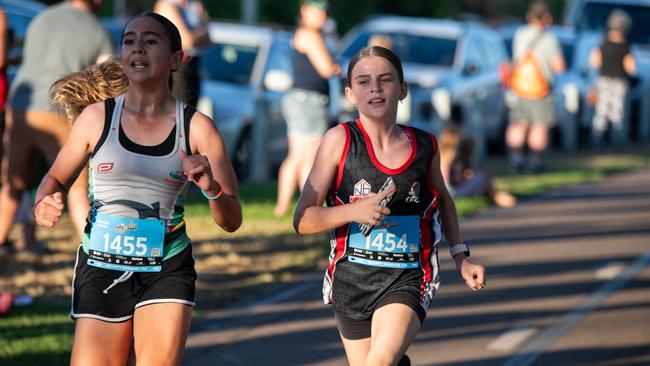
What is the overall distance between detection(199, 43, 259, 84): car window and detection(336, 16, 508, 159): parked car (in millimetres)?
1828

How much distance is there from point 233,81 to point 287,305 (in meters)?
7.56

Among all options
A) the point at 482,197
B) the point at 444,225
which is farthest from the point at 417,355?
the point at 482,197

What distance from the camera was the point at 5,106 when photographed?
390 inches

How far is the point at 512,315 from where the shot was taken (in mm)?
9156

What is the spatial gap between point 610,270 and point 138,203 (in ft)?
22.2

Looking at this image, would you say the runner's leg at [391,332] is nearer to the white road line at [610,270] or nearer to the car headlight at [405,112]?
the white road line at [610,270]

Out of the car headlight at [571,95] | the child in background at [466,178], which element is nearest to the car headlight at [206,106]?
the child in background at [466,178]

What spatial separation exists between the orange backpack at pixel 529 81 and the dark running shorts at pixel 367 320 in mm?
12970

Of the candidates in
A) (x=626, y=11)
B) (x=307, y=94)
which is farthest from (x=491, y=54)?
(x=307, y=94)

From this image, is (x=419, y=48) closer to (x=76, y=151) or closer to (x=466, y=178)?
(x=466, y=178)

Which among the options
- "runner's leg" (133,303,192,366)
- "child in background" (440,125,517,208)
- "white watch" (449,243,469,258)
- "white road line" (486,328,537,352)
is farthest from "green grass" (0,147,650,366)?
"white watch" (449,243,469,258)

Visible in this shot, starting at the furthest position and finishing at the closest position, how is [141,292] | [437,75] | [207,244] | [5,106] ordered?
[437,75] < [207,244] < [5,106] < [141,292]

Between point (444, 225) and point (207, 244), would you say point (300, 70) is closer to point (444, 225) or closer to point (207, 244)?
point (207, 244)

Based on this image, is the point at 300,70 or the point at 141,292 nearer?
the point at 141,292
